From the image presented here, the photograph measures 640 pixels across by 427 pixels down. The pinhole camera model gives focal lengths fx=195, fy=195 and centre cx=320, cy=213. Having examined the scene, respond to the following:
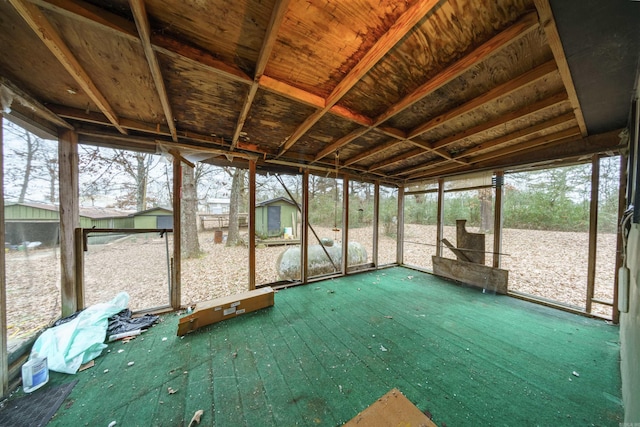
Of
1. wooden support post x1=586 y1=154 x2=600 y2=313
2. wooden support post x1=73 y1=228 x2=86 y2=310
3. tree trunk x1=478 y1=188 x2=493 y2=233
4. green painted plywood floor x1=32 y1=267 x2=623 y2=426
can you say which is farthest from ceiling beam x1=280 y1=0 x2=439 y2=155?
tree trunk x1=478 y1=188 x2=493 y2=233

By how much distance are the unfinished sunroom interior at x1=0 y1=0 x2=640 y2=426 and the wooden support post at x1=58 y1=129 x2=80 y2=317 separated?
22mm

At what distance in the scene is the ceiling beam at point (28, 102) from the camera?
4.96 feet

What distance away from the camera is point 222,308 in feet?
8.35

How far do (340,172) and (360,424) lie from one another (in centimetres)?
389

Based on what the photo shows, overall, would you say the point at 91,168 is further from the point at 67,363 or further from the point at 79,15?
the point at 79,15

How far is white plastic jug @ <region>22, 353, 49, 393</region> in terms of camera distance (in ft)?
5.05

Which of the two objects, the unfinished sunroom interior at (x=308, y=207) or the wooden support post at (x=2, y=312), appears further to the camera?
the wooden support post at (x=2, y=312)

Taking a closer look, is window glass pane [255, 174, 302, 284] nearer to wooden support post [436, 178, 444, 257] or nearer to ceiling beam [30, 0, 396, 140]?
ceiling beam [30, 0, 396, 140]

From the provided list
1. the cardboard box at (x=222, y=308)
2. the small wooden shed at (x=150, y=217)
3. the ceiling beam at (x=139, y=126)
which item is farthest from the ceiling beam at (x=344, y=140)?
the small wooden shed at (x=150, y=217)

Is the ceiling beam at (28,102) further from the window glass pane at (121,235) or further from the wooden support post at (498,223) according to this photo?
the wooden support post at (498,223)

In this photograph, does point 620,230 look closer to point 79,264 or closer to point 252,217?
point 252,217

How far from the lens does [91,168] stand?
2896mm

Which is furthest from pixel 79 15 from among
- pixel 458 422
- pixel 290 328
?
pixel 458 422

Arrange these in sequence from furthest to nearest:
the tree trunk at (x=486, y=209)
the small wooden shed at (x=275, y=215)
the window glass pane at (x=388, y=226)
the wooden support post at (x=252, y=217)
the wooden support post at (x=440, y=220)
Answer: the small wooden shed at (x=275, y=215)
the window glass pane at (x=388, y=226)
the wooden support post at (x=440, y=220)
the tree trunk at (x=486, y=209)
the wooden support post at (x=252, y=217)
